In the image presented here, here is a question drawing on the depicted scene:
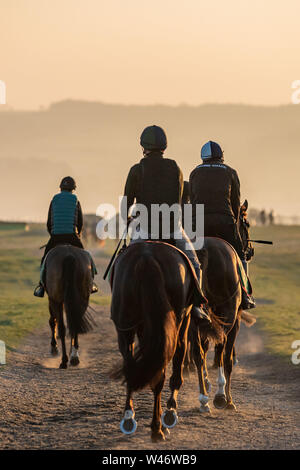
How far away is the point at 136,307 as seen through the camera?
8711 mm

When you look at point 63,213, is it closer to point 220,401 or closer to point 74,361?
point 74,361

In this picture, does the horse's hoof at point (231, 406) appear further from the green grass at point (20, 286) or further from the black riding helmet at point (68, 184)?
the green grass at point (20, 286)

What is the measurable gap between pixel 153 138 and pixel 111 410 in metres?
3.62

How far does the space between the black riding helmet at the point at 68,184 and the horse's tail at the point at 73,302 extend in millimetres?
1363

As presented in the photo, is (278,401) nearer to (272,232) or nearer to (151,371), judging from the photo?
(151,371)

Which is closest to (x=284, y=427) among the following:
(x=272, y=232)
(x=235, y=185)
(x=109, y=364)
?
(x=235, y=185)

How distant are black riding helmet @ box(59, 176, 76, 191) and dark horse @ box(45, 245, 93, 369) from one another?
1.12 metres

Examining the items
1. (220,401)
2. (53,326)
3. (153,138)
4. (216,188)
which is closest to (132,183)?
(153,138)

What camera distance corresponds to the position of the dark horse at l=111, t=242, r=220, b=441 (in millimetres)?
8414

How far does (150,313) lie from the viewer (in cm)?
847

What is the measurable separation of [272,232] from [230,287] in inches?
2796
